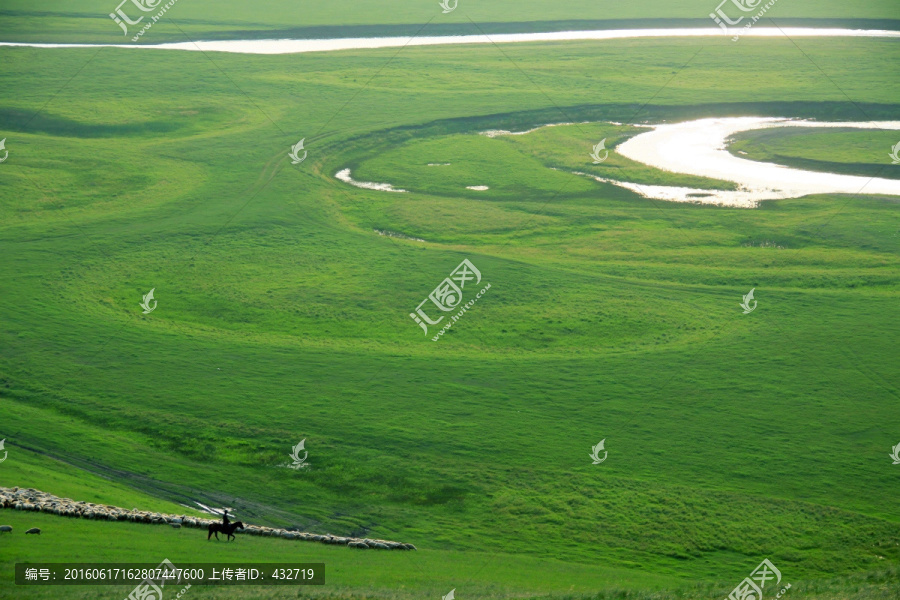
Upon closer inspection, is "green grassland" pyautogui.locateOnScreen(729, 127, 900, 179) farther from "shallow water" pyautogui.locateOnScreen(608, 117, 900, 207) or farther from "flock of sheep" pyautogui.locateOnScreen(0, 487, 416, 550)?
"flock of sheep" pyautogui.locateOnScreen(0, 487, 416, 550)

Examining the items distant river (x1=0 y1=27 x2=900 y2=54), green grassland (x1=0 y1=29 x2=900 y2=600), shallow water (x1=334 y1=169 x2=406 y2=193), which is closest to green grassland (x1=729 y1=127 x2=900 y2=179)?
green grassland (x1=0 y1=29 x2=900 y2=600)

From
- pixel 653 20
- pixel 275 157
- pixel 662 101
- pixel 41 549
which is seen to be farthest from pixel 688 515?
pixel 653 20

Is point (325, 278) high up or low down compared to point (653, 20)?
down

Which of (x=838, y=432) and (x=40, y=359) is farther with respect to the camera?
(x=40, y=359)

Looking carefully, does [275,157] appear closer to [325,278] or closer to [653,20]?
[325,278]
